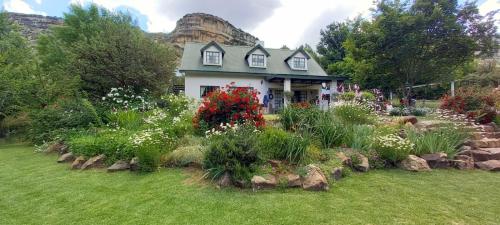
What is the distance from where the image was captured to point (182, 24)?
1564 inches

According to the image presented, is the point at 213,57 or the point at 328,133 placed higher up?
the point at 213,57

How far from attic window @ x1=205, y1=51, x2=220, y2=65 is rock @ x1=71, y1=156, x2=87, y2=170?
14.0m

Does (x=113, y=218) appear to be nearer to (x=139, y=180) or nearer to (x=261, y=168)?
(x=139, y=180)

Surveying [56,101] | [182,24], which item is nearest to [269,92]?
[56,101]

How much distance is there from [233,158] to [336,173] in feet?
5.90

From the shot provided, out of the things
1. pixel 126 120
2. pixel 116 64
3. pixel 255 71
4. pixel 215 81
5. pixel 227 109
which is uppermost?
pixel 255 71

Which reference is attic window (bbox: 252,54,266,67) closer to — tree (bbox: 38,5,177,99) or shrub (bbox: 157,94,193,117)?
tree (bbox: 38,5,177,99)

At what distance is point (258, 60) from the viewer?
20406 mm

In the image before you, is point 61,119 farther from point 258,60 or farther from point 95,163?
point 258,60

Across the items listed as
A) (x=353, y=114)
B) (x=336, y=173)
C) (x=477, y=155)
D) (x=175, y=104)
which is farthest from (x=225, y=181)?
(x=175, y=104)

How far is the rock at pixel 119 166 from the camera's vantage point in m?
5.16

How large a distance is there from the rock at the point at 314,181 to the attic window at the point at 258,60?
16.6m

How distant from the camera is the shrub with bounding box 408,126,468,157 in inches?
233

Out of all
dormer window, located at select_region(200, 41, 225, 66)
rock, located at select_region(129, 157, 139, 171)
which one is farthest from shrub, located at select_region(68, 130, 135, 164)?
dormer window, located at select_region(200, 41, 225, 66)
